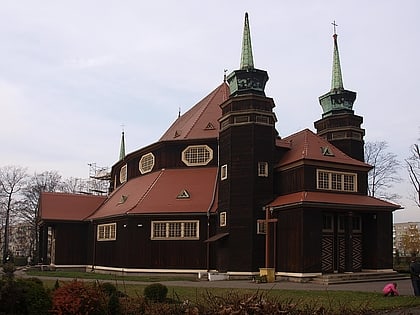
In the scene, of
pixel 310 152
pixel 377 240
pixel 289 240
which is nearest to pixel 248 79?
pixel 310 152

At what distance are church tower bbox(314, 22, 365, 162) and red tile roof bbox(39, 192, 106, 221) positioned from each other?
67.3 feet

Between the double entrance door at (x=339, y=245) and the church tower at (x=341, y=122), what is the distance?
8.03 meters

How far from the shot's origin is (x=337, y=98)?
40.6m

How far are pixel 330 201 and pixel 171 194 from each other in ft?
40.3

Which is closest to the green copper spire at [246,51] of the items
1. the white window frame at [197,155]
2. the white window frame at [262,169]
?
the white window frame at [262,169]

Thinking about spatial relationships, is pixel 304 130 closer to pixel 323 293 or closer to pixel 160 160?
pixel 160 160

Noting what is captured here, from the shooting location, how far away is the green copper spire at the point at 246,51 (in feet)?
120

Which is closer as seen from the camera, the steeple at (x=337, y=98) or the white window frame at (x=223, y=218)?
the white window frame at (x=223, y=218)

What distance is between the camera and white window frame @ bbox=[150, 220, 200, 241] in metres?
37.0

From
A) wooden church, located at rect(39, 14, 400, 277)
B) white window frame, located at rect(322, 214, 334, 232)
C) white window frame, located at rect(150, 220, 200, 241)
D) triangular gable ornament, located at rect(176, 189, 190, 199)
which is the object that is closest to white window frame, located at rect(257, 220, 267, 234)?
wooden church, located at rect(39, 14, 400, 277)

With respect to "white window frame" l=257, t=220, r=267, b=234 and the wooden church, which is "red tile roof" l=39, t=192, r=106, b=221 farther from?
"white window frame" l=257, t=220, r=267, b=234

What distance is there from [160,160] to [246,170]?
399 inches

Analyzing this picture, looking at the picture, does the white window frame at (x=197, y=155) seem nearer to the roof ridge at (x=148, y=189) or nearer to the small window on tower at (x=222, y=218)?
the roof ridge at (x=148, y=189)

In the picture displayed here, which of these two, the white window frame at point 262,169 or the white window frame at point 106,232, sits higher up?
the white window frame at point 262,169
